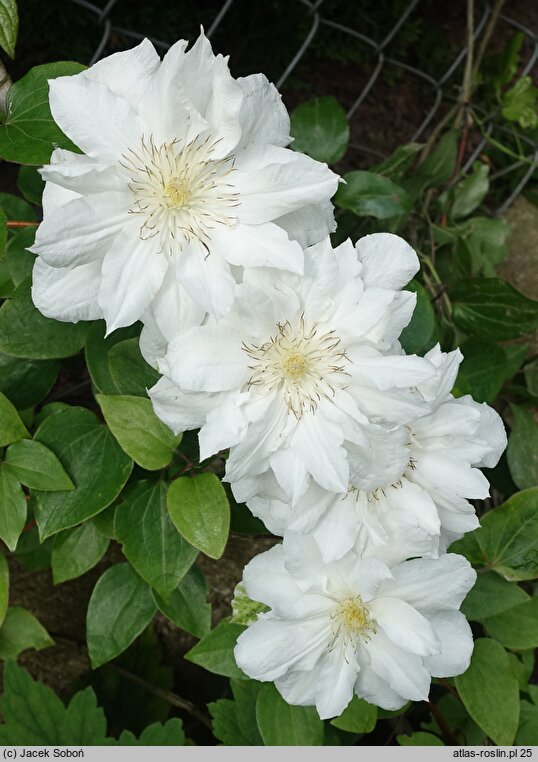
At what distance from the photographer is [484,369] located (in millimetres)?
1106

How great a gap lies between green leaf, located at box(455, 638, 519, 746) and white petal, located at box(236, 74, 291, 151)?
2.17 feet

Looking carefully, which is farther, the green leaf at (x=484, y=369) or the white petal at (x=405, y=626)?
the green leaf at (x=484, y=369)

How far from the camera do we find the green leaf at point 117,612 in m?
0.90

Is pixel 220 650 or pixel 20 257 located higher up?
pixel 20 257

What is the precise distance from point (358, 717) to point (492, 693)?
0.54ft

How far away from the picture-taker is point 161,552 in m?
0.83

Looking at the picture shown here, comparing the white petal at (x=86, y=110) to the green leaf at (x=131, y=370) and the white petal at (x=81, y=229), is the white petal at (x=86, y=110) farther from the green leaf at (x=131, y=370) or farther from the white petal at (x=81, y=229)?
the green leaf at (x=131, y=370)

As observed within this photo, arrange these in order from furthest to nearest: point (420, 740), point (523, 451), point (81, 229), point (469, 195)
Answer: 1. point (469, 195)
2. point (523, 451)
3. point (420, 740)
4. point (81, 229)

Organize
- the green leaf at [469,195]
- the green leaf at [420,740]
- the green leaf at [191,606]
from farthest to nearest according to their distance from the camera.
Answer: the green leaf at [469,195] → the green leaf at [420,740] → the green leaf at [191,606]

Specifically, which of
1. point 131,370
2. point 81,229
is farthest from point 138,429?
point 81,229

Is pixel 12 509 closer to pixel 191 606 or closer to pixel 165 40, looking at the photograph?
pixel 191 606

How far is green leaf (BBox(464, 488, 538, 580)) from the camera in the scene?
947 millimetres

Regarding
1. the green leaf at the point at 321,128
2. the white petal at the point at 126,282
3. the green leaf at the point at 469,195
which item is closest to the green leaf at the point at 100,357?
the white petal at the point at 126,282

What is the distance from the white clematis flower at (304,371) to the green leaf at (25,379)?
0.95ft
